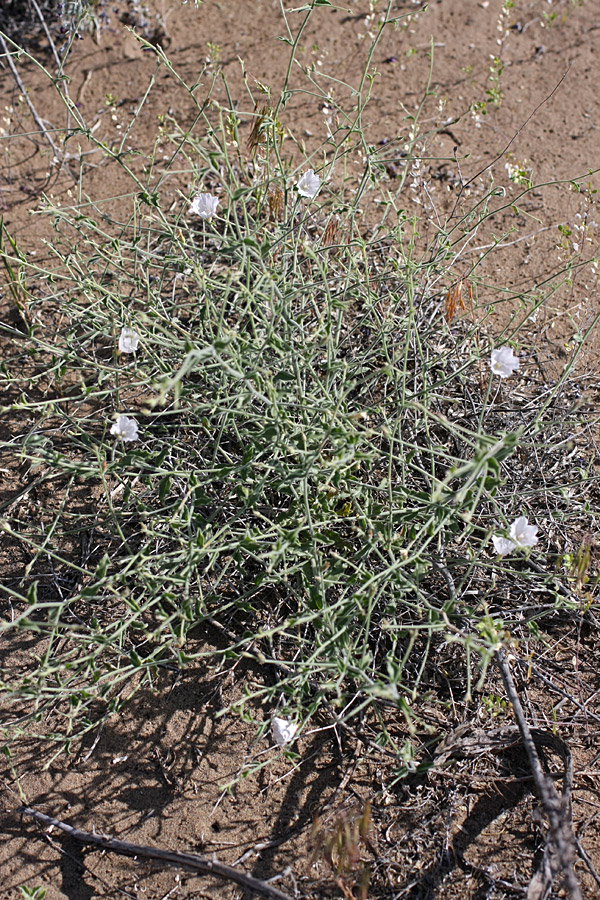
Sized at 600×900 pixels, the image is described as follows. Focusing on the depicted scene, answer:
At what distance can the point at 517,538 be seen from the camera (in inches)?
76.5

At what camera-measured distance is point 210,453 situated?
8.12 ft

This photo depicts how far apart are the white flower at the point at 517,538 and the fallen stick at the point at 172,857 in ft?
3.23

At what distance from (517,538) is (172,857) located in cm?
120

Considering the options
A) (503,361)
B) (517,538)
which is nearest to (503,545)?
(517,538)

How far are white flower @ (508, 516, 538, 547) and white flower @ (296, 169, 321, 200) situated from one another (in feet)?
3.54

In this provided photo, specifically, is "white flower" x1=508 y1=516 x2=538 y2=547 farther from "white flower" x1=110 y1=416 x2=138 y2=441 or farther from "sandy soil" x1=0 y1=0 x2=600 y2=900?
"white flower" x1=110 y1=416 x2=138 y2=441

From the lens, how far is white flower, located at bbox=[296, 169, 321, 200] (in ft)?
7.00

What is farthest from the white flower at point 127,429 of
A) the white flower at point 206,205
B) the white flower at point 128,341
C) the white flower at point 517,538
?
the white flower at point 517,538

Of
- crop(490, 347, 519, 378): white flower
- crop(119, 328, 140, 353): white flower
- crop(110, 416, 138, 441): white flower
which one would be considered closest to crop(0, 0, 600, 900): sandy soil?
crop(490, 347, 519, 378): white flower

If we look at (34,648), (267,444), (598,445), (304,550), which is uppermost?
(267,444)

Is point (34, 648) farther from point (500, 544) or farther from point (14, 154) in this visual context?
point (14, 154)

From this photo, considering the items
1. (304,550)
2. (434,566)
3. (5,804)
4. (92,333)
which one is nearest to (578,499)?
(434,566)

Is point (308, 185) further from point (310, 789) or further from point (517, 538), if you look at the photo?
point (310, 789)

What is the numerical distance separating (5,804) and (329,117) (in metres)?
3.18
